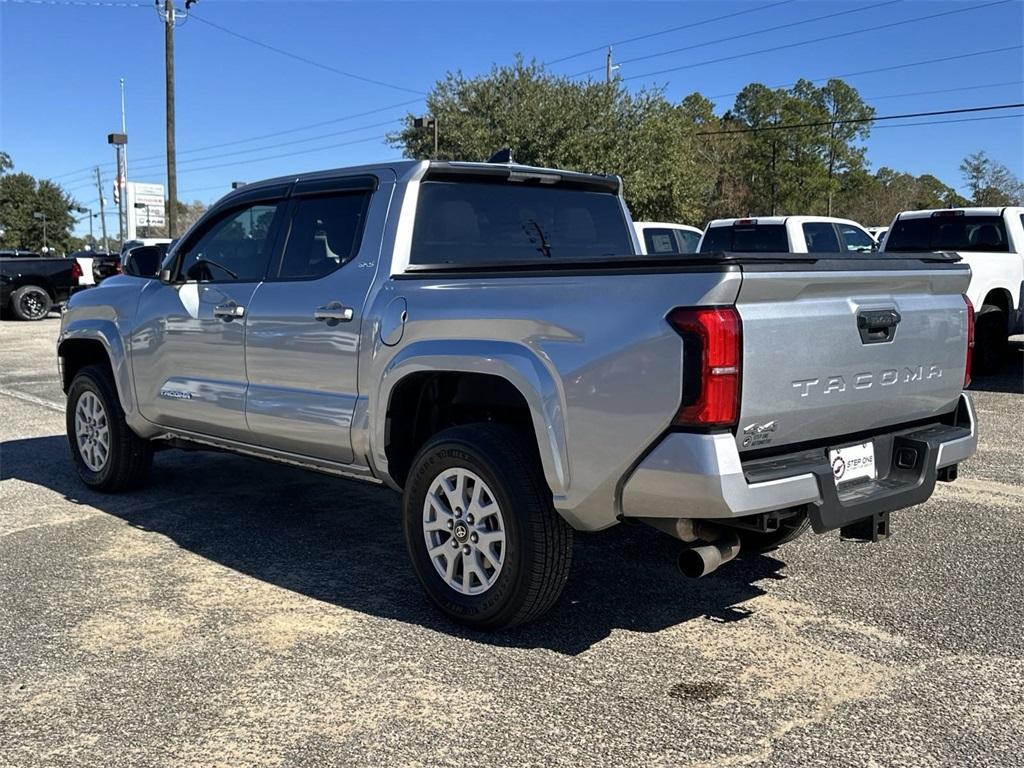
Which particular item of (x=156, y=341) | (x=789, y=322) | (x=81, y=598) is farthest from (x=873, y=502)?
(x=156, y=341)

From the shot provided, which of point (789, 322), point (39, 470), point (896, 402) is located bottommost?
point (39, 470)

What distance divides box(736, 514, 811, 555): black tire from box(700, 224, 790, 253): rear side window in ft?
32.7

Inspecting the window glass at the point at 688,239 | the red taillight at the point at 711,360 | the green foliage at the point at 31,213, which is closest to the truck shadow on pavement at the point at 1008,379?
the window glass at the point at 688,239

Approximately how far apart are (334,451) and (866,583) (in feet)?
8.48

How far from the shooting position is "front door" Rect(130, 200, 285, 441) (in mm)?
5230

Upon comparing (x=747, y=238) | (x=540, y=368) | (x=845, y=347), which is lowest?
(x=540, y=368)

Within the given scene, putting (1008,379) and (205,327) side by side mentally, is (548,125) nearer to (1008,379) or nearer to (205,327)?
(1008,379)

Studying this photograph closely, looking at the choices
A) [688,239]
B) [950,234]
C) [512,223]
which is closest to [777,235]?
[950,234]

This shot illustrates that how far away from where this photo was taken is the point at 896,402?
3.86 metres

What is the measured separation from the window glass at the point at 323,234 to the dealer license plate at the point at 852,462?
2387 millimetres

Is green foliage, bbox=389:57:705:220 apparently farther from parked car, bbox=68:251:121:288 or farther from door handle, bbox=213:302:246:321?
door handle, bbox=213:302:246:321

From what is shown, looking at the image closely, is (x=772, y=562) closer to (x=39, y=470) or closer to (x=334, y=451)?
(x=334, y=451)

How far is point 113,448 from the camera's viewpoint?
20.6ft

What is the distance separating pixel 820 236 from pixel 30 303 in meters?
17.6
